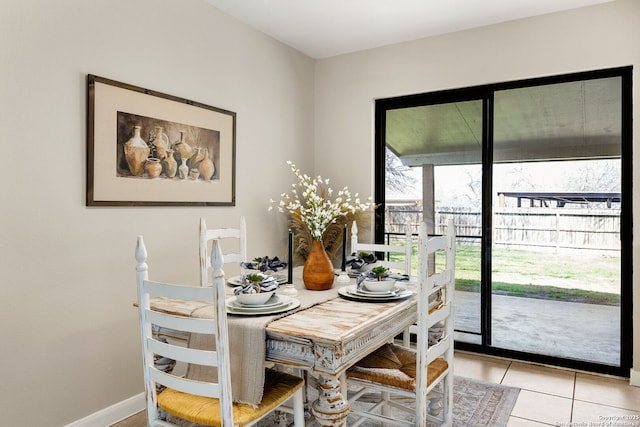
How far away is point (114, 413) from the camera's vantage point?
104 inches

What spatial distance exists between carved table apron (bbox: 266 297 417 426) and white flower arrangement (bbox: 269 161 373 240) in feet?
2.08

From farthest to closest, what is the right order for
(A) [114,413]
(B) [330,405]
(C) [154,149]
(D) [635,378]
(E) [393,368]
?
1. (D) [635,378]
2. (C) [154,149]
3. (A) [114,413]
4. (E) [393,368]
5. (B) [330,405]

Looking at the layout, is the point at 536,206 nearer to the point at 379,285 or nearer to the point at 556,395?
the point at 556,395

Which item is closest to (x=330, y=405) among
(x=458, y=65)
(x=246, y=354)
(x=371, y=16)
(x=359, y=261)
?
(x=246, y=354)

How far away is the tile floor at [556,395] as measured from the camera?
262 centimetres

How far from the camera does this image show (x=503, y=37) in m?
3.58

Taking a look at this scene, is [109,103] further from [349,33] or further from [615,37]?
[615,37]

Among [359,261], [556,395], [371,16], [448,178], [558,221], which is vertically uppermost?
[371,16]

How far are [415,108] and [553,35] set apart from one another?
3.99 feet

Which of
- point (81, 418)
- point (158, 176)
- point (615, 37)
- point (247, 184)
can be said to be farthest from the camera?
point (247, 184)

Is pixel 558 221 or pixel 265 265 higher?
pixel 558 221

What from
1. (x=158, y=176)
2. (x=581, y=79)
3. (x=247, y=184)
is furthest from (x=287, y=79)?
(x=581, y=79)

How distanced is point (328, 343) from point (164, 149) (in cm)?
191

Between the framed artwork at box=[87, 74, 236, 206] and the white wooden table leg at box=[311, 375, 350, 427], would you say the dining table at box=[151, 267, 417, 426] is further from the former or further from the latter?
the framed artwork at box=[87, 74, 236, 206]
